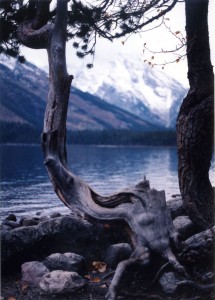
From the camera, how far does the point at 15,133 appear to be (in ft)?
582

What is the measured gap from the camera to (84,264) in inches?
307

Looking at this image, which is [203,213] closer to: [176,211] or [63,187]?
[176,211]

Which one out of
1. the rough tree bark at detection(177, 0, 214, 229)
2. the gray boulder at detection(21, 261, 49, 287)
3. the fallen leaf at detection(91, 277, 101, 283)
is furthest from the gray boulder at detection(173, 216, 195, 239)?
the gray boulder at detection(21, 261, 49, 287)

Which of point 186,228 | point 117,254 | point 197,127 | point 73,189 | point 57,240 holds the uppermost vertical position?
point 197,127

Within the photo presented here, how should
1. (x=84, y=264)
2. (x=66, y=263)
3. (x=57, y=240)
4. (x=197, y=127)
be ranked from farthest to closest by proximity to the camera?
(x=57, y=240)
(x=197, y=127)
(x=84, y=264)
(x=66, y=263)

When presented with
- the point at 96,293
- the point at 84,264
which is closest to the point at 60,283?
the point at 96,293

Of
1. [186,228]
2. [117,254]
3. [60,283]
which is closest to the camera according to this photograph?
[60,283]

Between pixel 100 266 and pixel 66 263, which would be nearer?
pixel 66 263

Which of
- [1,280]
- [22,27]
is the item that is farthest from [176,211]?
[22,27]

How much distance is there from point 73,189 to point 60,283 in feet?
6.48

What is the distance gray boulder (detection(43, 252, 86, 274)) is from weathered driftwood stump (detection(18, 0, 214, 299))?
85 cm

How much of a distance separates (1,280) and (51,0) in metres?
5.60

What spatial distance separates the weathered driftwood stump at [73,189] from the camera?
22.6 ft

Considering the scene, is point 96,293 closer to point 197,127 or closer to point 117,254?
point 117,254
